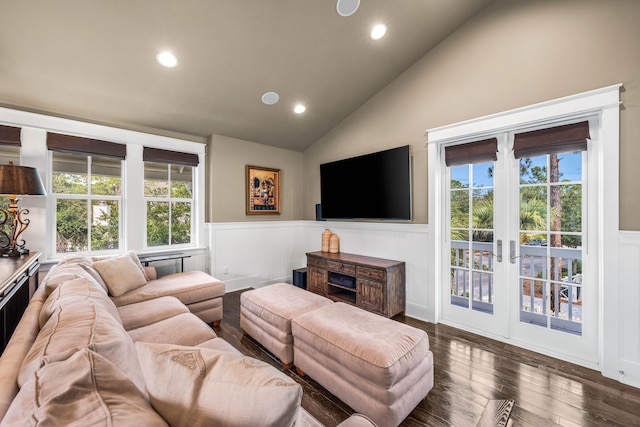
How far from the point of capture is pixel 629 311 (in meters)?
2.16

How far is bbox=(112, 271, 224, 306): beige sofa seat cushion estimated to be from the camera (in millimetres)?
2738

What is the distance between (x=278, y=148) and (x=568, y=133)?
3925mm

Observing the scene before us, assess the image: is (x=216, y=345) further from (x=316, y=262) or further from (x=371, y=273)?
(x=316, y=262)

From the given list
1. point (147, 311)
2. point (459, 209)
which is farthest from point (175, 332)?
point (459, 209)

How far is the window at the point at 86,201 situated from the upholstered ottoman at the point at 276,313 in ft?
7.48

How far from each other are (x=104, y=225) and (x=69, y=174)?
718 millimetres

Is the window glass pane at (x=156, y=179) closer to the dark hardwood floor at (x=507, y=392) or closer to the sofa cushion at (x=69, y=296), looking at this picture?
the sofa cushion at (x=69, y=296)

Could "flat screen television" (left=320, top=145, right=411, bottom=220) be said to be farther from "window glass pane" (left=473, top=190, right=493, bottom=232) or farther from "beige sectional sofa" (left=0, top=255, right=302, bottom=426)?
"beige sectional sofa" (left=0, top=255, right=302, bottom=426)

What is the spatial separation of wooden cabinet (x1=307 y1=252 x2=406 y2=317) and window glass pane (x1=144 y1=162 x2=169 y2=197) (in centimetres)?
243

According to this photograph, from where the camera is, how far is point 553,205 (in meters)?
2.62

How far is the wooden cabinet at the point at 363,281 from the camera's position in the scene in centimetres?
332

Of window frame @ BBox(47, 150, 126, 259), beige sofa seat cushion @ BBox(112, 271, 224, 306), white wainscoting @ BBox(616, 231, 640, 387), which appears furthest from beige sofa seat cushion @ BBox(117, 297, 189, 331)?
white wainscoting @ BBox(616, 231, 640, 387)

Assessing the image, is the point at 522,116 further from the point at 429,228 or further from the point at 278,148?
the point at 278,148

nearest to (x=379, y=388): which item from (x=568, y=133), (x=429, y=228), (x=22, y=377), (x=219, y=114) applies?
(x=22, y=377)
